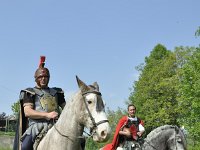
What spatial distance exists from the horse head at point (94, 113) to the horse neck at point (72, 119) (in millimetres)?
136

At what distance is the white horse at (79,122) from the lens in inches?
252

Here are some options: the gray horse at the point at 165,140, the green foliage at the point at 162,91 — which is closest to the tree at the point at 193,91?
the green foliage at the point at 162,91

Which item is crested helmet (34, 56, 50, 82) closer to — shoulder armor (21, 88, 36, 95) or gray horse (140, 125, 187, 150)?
shoulder armor (21, 88, 36, 95)

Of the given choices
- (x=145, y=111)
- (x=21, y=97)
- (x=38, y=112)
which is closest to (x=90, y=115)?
(x=38, y=112)

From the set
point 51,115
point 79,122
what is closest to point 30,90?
point 51,115

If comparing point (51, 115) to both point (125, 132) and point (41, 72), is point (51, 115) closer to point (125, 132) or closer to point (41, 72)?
point (41, 72)

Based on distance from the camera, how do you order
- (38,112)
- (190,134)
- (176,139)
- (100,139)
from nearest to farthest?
(100,139)
(38,112)
(176,139)
(190,134)

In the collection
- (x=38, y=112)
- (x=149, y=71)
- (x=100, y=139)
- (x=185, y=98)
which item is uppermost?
(x=149, y=71)

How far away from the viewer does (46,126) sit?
775 centimetres

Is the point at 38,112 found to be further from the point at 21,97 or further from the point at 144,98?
the point at 144,98

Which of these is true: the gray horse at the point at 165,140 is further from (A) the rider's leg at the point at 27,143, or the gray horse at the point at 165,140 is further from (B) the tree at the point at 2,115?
(B) the tree at the point at 2,115

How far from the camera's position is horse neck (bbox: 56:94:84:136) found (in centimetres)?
687

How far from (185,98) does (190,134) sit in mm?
3450

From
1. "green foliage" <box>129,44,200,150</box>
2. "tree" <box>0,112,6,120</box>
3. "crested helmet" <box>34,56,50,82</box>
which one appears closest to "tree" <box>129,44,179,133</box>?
"green foliage" <box>129,44,200,150</box>
